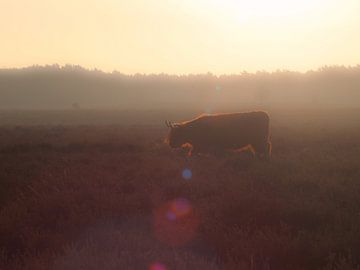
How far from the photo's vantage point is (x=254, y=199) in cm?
672

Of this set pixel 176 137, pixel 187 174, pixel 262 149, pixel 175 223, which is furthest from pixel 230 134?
pixel 175 223

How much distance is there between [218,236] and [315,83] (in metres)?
127

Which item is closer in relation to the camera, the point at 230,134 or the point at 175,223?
the point at 175,223

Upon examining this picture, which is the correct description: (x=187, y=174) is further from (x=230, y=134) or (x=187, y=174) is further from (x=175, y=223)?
(x=230, y=134)

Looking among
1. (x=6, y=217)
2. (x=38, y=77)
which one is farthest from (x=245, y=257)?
(x=38, y=77)

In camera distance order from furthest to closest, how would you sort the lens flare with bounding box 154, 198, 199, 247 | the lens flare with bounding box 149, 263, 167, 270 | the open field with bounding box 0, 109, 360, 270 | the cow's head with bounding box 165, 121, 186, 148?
the cow's head with bounding box 165, 121, 186, 148 → the lens flare with bounding box 154, 198, 199, 247 → the open field with bounding box 0, 109, 360, 270 → the lens flare with bounding box 149, 263, 167, 270

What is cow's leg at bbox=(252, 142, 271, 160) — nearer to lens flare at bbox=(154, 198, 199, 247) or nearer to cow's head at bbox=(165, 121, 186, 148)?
cow's head at bbox=(165, 121, 186, 148)

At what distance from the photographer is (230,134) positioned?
1500 cm

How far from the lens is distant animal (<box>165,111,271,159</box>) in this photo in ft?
49.0

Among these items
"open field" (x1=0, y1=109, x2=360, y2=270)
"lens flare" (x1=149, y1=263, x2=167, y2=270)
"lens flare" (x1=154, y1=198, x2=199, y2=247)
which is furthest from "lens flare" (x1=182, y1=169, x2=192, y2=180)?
"lens flare" (x1=149, y1=263, x2=167, y2=270)

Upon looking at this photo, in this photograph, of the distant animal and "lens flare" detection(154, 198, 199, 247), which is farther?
the distant animal

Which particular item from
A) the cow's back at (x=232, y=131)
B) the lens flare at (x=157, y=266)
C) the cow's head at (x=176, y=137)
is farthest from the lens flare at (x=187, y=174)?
the cow's head at (x=176, y=137)

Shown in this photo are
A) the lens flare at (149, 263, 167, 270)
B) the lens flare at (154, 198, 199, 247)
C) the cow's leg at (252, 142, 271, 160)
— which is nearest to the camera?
the lens flare at (149, 263, 167, 270)

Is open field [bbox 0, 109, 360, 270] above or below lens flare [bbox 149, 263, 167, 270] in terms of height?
below
